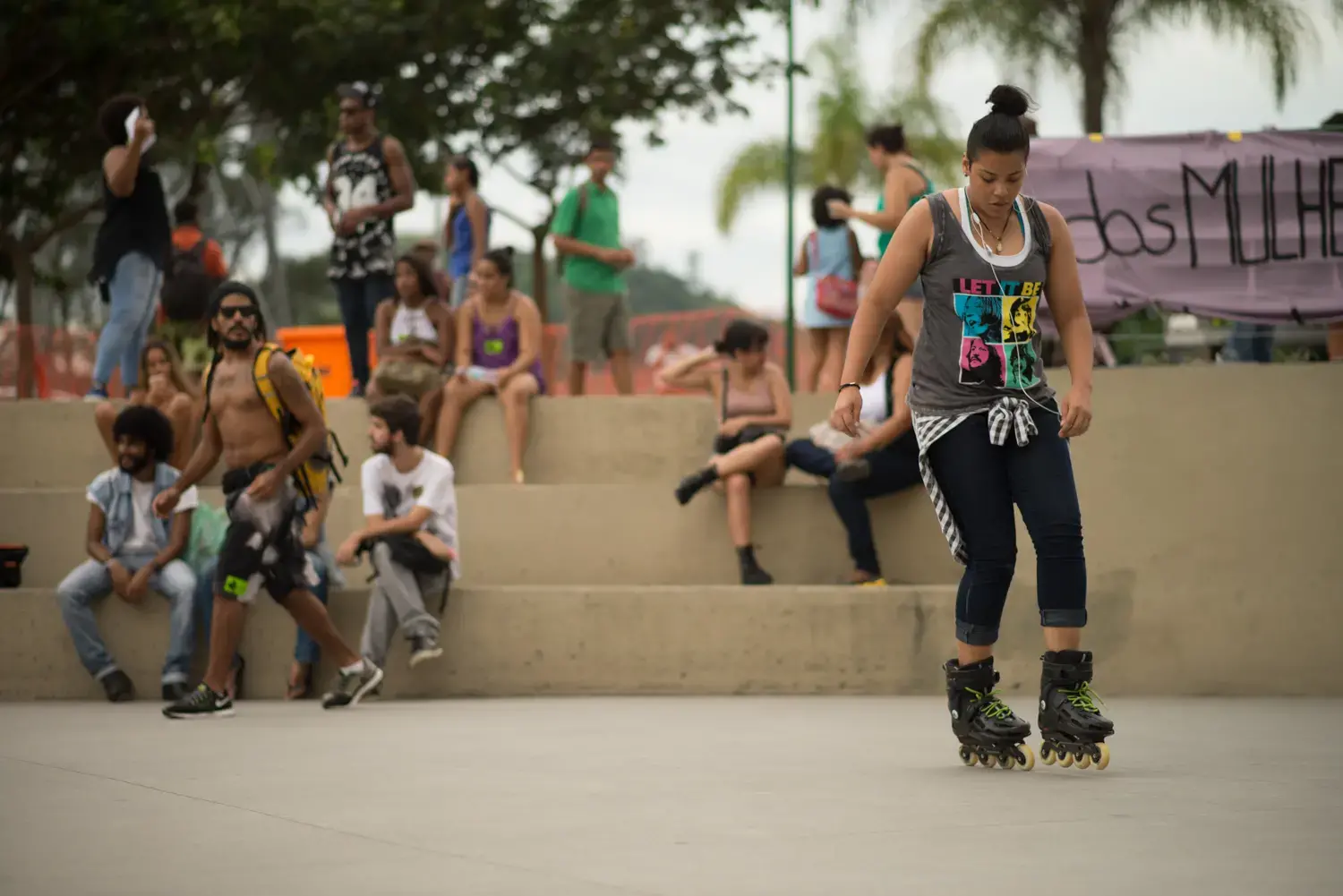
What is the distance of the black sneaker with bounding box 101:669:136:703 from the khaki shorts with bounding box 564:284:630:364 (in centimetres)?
470

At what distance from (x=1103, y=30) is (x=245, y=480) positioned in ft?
60.1

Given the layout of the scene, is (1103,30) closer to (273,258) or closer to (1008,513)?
(1008,513)

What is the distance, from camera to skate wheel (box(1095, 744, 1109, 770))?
6020 millimetres

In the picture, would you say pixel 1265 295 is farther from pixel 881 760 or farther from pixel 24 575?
pixel 24 575

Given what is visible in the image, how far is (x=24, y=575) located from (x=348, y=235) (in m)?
2.98

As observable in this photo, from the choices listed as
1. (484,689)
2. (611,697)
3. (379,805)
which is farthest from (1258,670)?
(379,805)

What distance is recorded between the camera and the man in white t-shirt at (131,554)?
9.26m

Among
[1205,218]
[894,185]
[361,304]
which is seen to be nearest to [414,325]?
[361,304]

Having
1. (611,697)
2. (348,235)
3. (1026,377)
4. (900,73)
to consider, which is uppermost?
(900,73)

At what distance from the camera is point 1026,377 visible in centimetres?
614

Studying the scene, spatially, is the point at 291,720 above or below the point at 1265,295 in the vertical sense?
below

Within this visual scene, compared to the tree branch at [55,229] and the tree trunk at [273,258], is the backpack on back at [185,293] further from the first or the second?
the tree trunk at [273,258]

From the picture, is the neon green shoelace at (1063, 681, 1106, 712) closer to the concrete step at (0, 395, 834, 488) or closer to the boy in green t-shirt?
the concrete step at (0, 395, 834, 488)

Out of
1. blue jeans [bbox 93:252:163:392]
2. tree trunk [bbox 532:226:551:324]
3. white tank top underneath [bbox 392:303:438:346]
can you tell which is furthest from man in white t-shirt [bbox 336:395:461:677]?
tree trunk [bbox 532:226:551:324]
